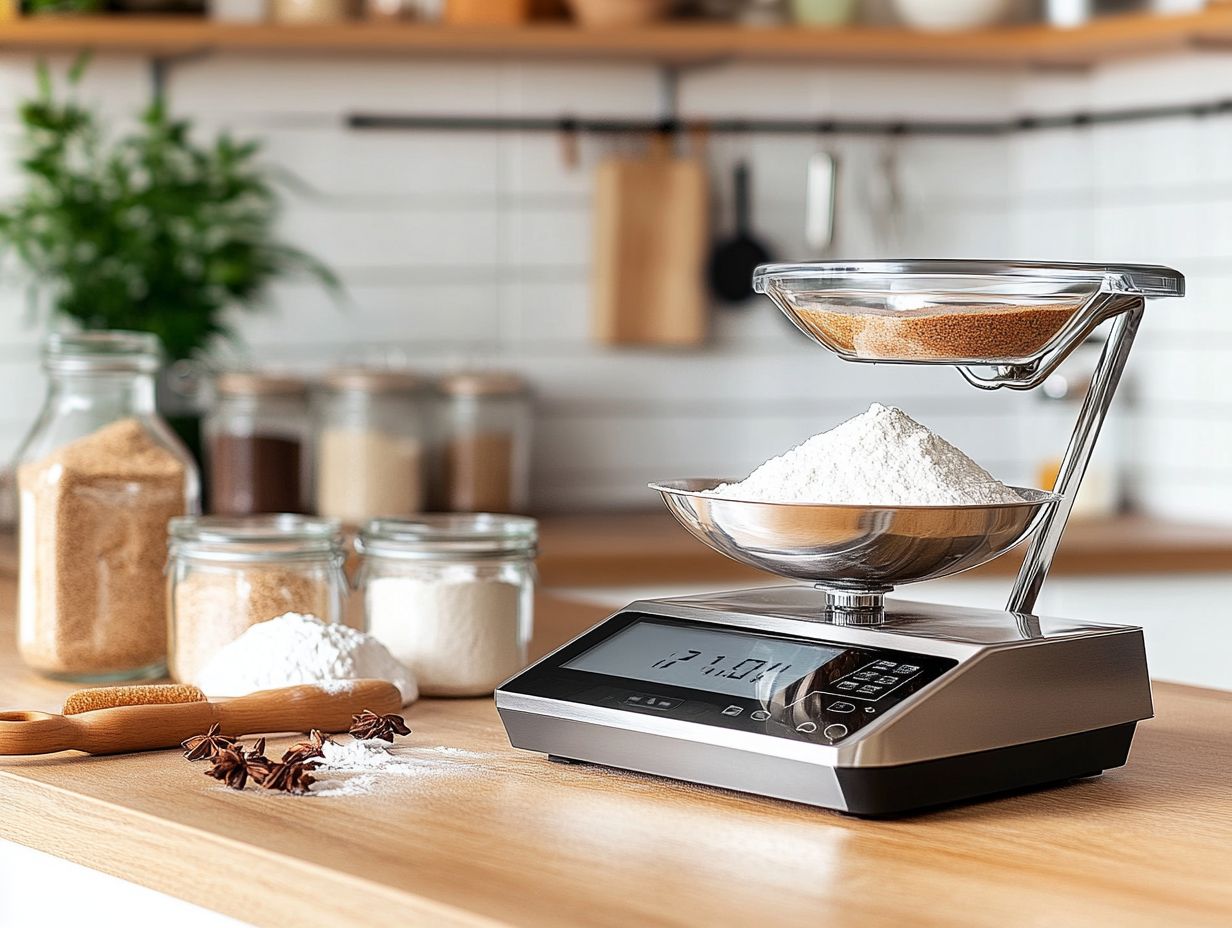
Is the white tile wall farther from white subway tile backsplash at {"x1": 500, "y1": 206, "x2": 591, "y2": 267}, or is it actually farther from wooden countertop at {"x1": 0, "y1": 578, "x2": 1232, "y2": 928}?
wooden countertop at {"x1": 0, "y1": 578, "x2": 1232, "y2": 928}

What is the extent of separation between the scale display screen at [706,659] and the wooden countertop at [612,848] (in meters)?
0.06

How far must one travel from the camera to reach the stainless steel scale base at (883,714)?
861 millimetres

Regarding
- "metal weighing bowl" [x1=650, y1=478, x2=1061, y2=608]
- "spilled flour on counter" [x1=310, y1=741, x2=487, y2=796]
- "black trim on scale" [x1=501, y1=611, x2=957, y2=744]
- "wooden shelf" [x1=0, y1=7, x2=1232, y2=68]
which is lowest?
"spilled flour on counter" [x1=310, y1=741, x2=487, y2=796]

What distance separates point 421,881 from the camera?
738 millimetres

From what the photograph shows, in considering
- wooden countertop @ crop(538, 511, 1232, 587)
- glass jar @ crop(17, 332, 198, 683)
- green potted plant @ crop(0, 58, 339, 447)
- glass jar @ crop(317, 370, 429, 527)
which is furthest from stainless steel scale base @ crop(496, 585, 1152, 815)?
green potted plant @ crop(0, 58, 339, 447)

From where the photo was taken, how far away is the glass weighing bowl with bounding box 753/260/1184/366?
3.03 feet

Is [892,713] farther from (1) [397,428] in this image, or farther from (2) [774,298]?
(1) [397,428]

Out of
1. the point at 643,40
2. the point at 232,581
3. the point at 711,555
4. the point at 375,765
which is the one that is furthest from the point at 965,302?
the point at 643,40

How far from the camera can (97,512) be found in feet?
4.16

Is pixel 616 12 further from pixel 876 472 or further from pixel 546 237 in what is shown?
pixel 876 472

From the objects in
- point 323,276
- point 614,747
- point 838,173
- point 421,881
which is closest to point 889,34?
point 838,173

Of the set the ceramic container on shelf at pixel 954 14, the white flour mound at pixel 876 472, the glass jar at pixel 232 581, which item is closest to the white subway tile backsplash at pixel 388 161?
the ceramic container on shelf at pixel 954 14

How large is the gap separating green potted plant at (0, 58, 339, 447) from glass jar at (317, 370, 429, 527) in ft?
0.72

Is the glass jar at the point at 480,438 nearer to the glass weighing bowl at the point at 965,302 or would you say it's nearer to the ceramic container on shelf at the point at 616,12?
the ceramic container on shelf at the point at 616,12
